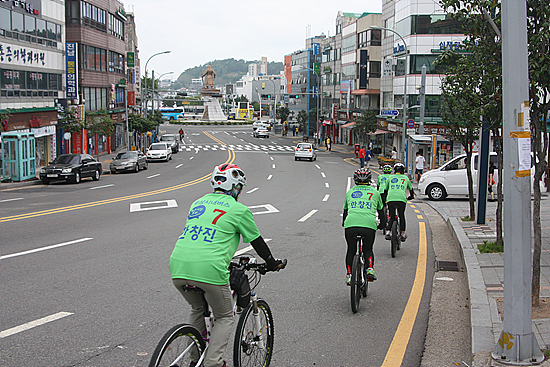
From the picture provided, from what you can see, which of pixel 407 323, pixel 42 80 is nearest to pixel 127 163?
pixel 42 80

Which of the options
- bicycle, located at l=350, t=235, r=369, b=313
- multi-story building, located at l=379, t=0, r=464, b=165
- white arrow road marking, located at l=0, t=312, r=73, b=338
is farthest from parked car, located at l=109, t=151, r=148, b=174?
bicycle, located at l=350, t=235, r=369, b=313

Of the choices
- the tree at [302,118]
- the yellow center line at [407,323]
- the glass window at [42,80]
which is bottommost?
the yellow center line at [407,323]

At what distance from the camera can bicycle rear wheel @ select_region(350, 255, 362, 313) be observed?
7109mm

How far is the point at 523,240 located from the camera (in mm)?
5289

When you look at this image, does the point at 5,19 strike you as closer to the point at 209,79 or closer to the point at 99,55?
the point at 99,55

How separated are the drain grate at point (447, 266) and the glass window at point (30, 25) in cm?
3118

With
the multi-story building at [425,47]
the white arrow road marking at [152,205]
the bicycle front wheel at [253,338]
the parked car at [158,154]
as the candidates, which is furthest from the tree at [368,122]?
the bicycle front wheel at [253,338]

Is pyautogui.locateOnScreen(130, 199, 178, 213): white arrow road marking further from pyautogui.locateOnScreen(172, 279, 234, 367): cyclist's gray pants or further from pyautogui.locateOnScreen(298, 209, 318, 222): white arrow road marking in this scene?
pyautogui.locateOnScreen(172, 279, 234, 367): cyclist's gray pants

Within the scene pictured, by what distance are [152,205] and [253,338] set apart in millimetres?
14061

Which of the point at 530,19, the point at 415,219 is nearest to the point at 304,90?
the point at 415,219

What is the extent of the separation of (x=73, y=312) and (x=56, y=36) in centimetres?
3530

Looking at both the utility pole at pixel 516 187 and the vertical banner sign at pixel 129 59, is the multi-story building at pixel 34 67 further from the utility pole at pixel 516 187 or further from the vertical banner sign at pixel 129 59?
the utility pole at pixel 516 187

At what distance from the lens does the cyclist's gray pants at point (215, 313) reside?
4.23m

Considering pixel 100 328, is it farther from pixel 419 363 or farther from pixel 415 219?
pixel 415 219
